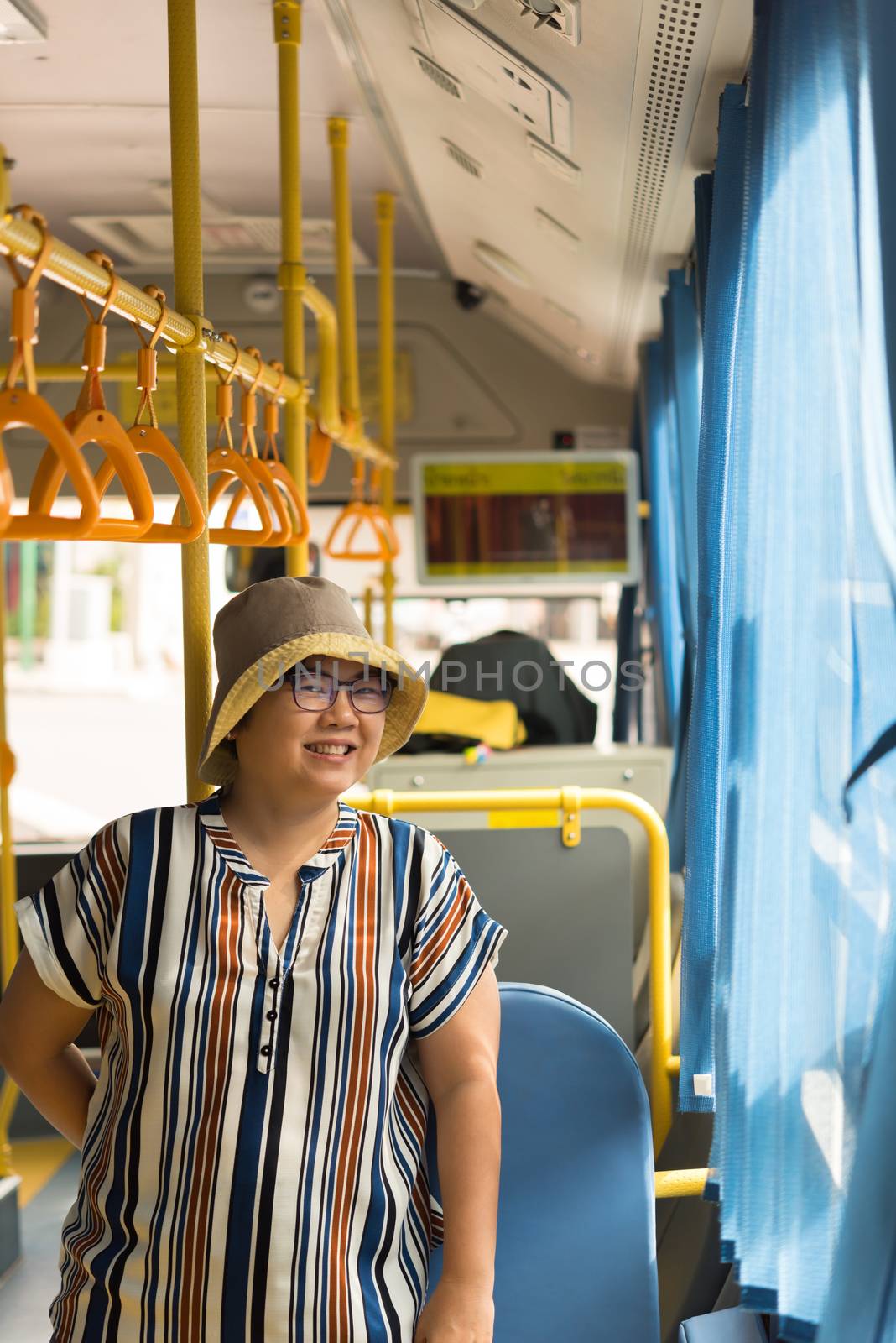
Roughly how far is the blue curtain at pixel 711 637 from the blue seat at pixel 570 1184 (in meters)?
0.13

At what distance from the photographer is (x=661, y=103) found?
2609 mm

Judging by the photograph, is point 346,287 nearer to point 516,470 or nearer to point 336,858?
point 516,470

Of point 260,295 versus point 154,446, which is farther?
point 260,295

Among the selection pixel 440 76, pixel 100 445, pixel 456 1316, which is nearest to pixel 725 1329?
pixel 456 1316

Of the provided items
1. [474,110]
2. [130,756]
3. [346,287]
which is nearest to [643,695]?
[346,287]

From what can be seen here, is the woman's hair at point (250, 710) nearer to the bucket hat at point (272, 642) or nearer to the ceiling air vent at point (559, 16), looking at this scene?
the bucket hat at point (272, 642)

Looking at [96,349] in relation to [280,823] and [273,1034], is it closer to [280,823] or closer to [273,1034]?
[280,823]

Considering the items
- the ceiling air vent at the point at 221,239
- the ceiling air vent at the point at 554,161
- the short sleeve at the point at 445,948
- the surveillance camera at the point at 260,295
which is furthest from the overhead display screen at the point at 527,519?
the surveillance camera at the point at 260,295

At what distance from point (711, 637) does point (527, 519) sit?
196 cm

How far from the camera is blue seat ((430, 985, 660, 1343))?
2.03 meters

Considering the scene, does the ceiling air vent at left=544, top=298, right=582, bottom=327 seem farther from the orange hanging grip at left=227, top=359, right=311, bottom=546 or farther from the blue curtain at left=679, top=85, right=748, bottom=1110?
the blue curtain at left=679, top=85, right=748, bottom=1110

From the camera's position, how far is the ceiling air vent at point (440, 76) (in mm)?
3182

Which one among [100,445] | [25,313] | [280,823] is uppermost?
[25,313]

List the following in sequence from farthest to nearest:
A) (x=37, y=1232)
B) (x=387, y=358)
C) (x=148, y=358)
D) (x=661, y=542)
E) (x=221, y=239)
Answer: (x=221, y=239) < (x=387, y=358) < (x=661, y=542) < (x=37, y=1232) < (x=148, y=358)
